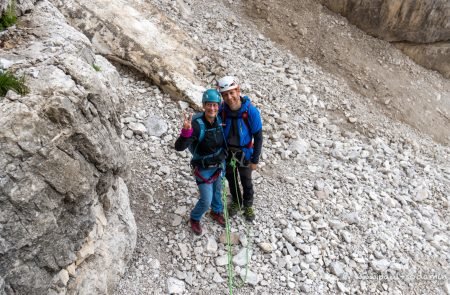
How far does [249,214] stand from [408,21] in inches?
348

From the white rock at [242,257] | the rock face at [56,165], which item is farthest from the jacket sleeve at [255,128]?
→ the rock face at [56,165]

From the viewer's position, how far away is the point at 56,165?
3.60m

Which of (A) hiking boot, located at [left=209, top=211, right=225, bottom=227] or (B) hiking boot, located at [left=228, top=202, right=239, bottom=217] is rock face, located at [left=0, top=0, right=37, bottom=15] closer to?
(A) hiking boot, located at [left=209, top=211, right=225, bottom=227]

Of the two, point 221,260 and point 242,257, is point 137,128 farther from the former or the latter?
point 242,257

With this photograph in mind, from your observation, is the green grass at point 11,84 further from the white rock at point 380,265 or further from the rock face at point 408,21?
the rock face at point 408,21

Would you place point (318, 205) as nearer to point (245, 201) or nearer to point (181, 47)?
point (245, 201)

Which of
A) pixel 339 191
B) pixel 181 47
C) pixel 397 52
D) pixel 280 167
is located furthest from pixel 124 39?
pixel 397 52

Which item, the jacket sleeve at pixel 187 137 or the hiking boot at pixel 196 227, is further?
the hiking boot at pixel 196 227

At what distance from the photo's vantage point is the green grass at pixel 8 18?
4.19 meters

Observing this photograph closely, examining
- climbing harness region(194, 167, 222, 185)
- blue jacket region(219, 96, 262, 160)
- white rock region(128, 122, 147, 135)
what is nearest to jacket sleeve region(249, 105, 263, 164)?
blue jacket region(219, 96, 262, 160)

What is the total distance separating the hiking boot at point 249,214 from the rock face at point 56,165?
2.21 m

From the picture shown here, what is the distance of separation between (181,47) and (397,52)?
284 inches

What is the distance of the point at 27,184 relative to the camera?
3.37 metres

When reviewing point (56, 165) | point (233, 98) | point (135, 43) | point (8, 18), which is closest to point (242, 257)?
Answer: point (233, 98)
